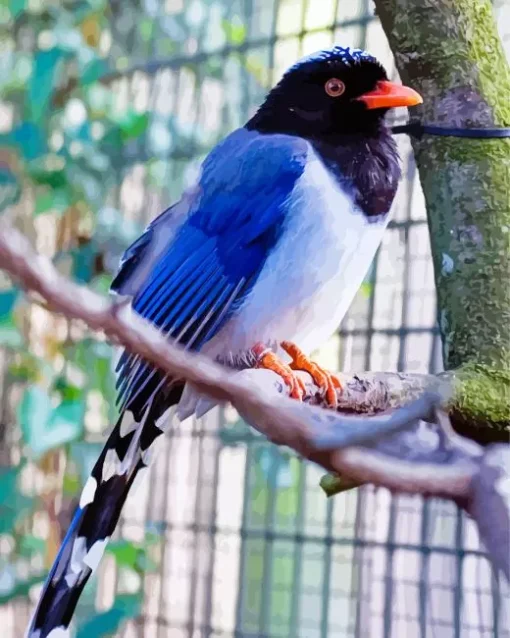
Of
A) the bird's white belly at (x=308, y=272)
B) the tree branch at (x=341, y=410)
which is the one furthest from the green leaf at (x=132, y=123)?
the tree branch at (x=341, y=410)

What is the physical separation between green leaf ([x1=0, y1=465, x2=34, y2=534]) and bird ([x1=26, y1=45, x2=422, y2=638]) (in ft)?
0.60

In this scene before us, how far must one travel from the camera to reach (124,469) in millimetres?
717

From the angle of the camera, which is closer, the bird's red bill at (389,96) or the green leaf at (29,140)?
the bird's red bill at (389,96)

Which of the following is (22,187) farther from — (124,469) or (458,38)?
(458,38)

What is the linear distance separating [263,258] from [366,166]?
0.11 metres

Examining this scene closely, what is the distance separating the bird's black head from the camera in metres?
0.73

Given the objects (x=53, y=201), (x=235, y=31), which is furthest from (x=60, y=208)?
(x=235, y=31)

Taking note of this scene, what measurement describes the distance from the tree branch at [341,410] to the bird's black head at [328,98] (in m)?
0.21

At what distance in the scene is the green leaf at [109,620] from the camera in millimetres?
836

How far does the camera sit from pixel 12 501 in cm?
90

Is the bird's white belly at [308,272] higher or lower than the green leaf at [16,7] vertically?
lower

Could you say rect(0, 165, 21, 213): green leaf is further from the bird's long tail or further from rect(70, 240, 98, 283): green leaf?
the bird's long tail

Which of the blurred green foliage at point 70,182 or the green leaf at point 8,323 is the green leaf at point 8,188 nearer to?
the blurred green foliage at point 70,182

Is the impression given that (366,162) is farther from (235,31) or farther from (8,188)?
(8,188)
